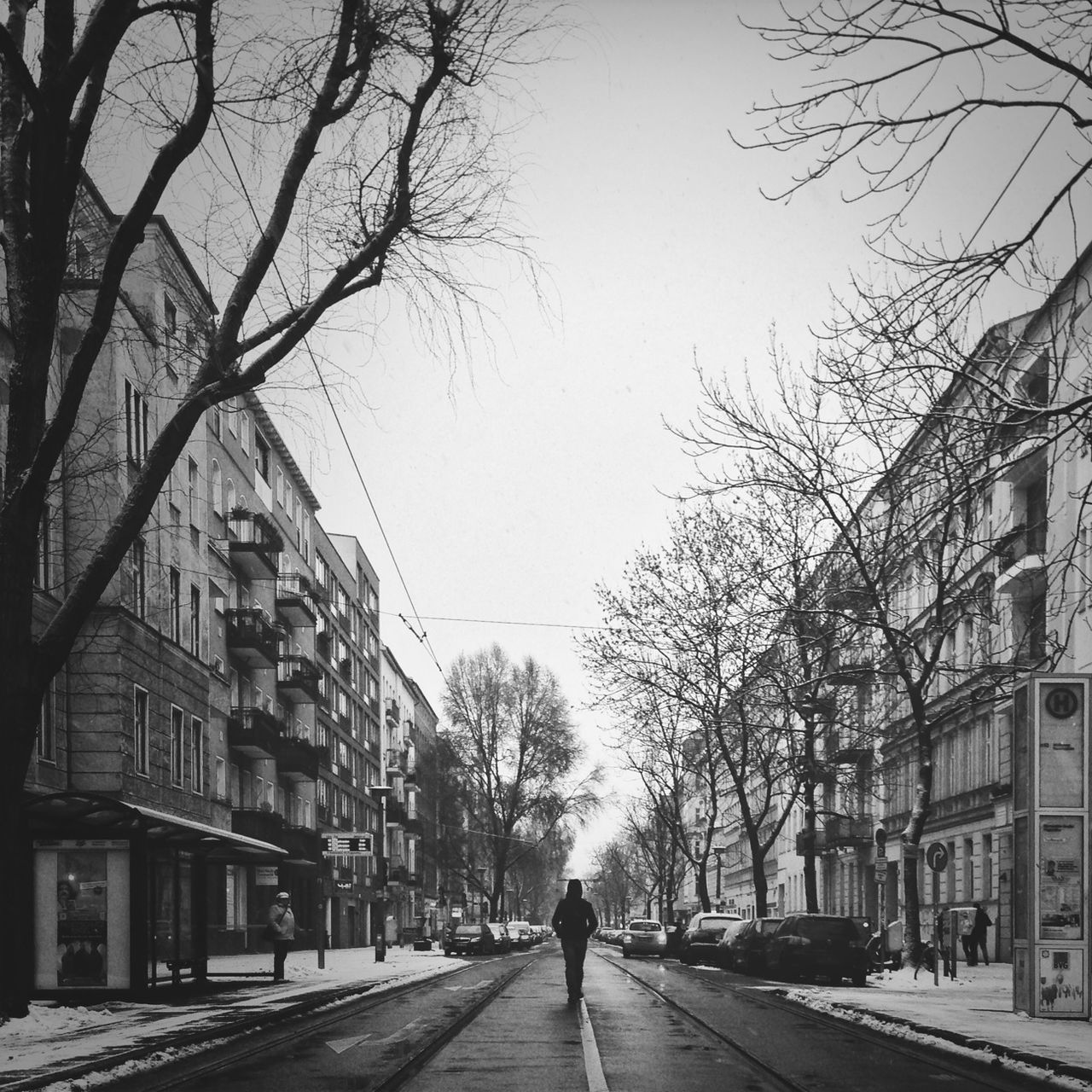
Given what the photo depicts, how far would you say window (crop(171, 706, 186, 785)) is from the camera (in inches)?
1464

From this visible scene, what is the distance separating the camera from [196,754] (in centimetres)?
4034

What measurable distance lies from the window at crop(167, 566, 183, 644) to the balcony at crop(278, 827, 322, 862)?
1554 cm

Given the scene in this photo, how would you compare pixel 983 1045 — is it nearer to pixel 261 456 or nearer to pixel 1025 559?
pixel 1025 559

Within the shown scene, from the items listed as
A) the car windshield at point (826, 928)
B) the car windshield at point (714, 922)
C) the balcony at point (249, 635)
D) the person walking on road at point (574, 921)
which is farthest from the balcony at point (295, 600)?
the person walking on road at point (574, 921)

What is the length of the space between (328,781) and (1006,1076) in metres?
64.2

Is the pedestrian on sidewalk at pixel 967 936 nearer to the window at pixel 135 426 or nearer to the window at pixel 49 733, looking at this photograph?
the window at pixel 49 733

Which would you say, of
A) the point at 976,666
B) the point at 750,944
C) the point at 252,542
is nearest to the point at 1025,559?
the point at 750,944

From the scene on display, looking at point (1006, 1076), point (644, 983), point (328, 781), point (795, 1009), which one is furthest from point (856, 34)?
point (328, 781)

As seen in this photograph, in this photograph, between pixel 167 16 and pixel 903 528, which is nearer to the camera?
pixel 903 528

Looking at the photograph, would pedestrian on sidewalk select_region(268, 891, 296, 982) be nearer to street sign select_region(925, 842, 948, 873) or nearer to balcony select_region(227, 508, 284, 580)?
street sign select_region(925, 842, 948, 873)

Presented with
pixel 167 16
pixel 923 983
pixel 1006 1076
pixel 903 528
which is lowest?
pixel 923 983

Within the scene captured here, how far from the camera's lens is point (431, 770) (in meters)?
100

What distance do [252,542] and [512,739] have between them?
118ft

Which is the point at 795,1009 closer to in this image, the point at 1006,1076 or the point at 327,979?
the point at 1006,1076
